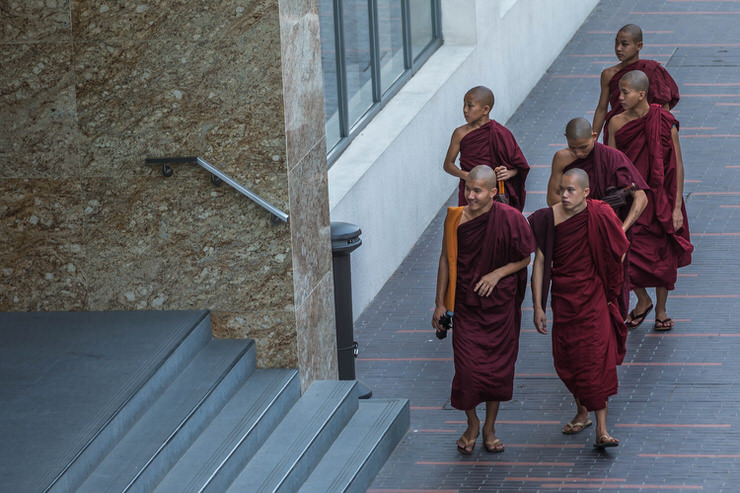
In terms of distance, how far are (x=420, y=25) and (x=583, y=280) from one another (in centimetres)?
571

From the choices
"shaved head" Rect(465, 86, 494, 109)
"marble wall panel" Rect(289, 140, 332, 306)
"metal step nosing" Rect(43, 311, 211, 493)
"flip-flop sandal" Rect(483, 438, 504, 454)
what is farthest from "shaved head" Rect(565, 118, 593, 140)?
"metal step nosing" Rect(43, 311, 211, 493)

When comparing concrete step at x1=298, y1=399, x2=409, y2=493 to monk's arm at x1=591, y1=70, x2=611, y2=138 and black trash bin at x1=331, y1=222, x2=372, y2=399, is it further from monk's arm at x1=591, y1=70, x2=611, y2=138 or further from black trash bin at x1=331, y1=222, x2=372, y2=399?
monk's arm at x1=591, y1=70, x2=611, y2=138

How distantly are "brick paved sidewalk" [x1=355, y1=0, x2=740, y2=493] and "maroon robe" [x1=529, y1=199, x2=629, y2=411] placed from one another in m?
0.42

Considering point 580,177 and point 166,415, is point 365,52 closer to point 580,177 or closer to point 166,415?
point 580,177

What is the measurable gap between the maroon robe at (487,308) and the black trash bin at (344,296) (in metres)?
1.07

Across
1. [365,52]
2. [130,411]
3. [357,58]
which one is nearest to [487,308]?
[130,411]

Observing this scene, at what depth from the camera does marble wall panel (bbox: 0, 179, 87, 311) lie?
818cm

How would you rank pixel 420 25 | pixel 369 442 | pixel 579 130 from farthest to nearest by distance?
pixel 420 25
pixel 579 130
pixel 369 442

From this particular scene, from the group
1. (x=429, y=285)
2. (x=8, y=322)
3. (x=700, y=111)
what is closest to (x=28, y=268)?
(x=8, y=322)

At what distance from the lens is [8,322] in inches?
323

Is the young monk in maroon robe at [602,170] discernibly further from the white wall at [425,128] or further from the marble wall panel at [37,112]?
the marble wall panel at [37,112]

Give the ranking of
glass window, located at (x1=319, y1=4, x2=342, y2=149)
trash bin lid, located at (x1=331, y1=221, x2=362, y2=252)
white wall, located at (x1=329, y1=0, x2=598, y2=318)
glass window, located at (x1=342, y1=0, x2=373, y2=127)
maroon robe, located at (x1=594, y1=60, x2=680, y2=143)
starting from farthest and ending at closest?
glass window, located at (x1=342, y1=0, x2=373, y2=127), maroon robe, located at (x1=594, y1=60, x2=680, y2=143), white wall, located at (x1=329, y1=0, x2=598, y2=318), glass window, located at (x1=319, y1=4, x2=342, y2=149), trash bin lid, located at (x1=331, y1=221, x2=362, y2=252)

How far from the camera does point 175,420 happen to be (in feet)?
23.7

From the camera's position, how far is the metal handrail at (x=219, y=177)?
7938 mm
